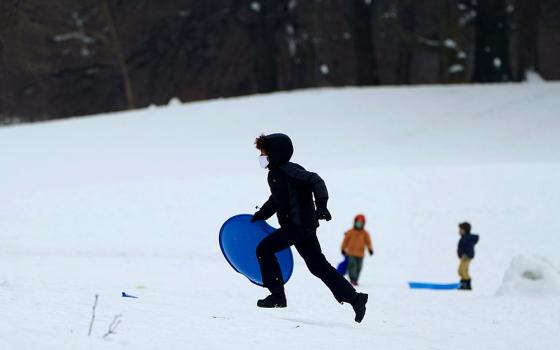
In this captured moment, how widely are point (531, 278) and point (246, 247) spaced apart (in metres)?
4.03

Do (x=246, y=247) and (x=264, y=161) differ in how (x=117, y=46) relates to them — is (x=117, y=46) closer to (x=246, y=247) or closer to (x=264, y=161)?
(x=246, y=247)

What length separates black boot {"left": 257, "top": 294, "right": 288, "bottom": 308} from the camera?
8.23 meters

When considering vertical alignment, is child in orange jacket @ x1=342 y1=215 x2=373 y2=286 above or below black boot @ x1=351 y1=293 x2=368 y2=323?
below

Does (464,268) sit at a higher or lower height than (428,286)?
higher

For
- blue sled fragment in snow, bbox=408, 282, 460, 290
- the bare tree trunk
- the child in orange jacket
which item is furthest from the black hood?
the bare tree trunk

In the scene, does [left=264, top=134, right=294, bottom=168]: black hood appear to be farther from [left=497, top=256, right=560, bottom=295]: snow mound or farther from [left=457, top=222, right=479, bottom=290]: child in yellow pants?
[left=457, top=222, right=479, bottom=290]: child in yellow pants

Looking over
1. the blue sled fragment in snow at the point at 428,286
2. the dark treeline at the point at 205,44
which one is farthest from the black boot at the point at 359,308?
the dark treeline at the point at 205,44

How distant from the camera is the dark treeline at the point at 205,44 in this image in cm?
3216

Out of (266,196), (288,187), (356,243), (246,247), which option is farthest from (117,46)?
(288,187)

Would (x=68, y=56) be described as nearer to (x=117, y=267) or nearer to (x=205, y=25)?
(x=205, y=25)

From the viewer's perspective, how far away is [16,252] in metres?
15.6

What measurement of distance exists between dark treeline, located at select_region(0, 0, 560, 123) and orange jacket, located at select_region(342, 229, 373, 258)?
17588 mm

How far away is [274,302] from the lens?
8266 millimetres

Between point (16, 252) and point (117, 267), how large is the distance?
2.18 m
